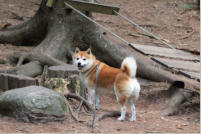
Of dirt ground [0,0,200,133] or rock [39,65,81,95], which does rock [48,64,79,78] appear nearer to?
rock [39,65,81,95]

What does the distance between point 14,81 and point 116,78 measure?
1.85 meters

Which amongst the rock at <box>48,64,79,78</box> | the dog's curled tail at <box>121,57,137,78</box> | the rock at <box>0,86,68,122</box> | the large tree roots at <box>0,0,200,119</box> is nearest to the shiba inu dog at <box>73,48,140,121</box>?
the dog's curled tail at <box>121,57,137,78</box>

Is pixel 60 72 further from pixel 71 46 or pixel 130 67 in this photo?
pixel 71 46

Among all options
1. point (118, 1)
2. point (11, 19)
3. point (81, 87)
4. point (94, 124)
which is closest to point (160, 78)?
point (81, 87)

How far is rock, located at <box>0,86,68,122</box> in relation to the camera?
5.42 metres

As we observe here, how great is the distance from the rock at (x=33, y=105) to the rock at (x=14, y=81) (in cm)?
96

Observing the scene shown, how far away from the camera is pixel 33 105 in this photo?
5.42 m

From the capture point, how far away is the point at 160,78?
9336 millimetres

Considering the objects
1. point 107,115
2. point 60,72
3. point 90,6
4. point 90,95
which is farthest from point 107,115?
point 90,6

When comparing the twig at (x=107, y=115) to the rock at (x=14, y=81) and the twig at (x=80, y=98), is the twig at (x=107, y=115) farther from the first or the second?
the rock at (x=14, y=81)

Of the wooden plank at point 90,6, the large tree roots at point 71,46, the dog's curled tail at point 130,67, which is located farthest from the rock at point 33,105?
the large tree roots at point 71,46

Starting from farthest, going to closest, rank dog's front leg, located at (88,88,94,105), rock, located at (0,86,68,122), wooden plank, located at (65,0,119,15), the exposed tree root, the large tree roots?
the large tree roots < wooden plank, located at (65,0,119,15) < dog's front leg, located at (88,88,94,105) < the exposed tree root < rock, located at (0,86,68,122)

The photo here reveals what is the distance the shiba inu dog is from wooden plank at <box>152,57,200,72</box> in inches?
18.5

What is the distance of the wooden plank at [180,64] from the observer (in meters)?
6.19
